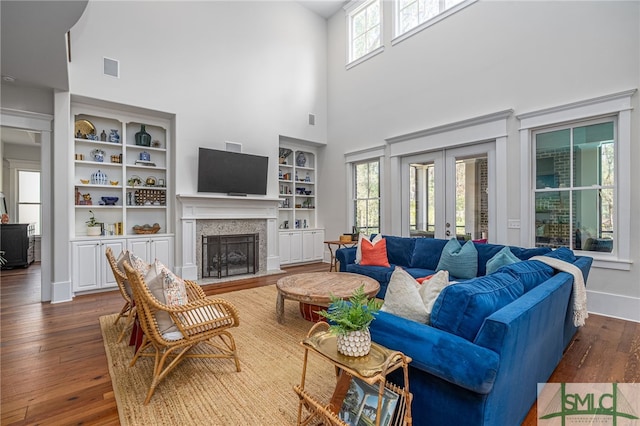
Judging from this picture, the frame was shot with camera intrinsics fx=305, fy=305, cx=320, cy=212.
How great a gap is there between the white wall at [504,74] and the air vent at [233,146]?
7.68 ft

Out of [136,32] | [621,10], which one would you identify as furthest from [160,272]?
[621,10]

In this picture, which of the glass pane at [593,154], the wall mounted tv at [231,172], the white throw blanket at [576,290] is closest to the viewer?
the white throw blanket at [576,290]

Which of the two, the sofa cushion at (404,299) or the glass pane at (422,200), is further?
the glass pane at (422,200)

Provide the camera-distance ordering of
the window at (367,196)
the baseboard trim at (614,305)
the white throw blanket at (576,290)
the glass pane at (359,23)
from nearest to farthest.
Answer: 1. the white throw blanket at (576,290)
2. the baseboard trim at (614,305)
3. the window at (367,196)
4. the glass pane at (359,23)

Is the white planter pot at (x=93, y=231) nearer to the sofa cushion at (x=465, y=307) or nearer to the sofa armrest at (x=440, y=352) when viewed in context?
the sofa armrest at (x=440, y=352)

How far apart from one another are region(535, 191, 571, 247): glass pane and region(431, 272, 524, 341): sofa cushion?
3182 millimetres

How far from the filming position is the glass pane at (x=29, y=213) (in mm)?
7906

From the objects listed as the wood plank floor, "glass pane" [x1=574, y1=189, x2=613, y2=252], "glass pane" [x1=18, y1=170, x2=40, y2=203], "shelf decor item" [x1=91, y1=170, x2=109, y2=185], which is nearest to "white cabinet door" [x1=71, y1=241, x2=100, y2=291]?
the wood plank floor

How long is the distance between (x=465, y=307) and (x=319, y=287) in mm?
1814

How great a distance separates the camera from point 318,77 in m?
7.27

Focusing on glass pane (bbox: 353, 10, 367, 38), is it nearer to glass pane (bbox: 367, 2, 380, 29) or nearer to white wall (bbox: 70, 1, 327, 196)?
glass pane (bbox: 367, 2, 380, 29)

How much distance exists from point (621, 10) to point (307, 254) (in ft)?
20.4

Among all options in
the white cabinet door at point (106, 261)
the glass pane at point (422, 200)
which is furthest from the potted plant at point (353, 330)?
the white cabinet door at point (106, 261)

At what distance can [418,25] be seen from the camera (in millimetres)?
5484
